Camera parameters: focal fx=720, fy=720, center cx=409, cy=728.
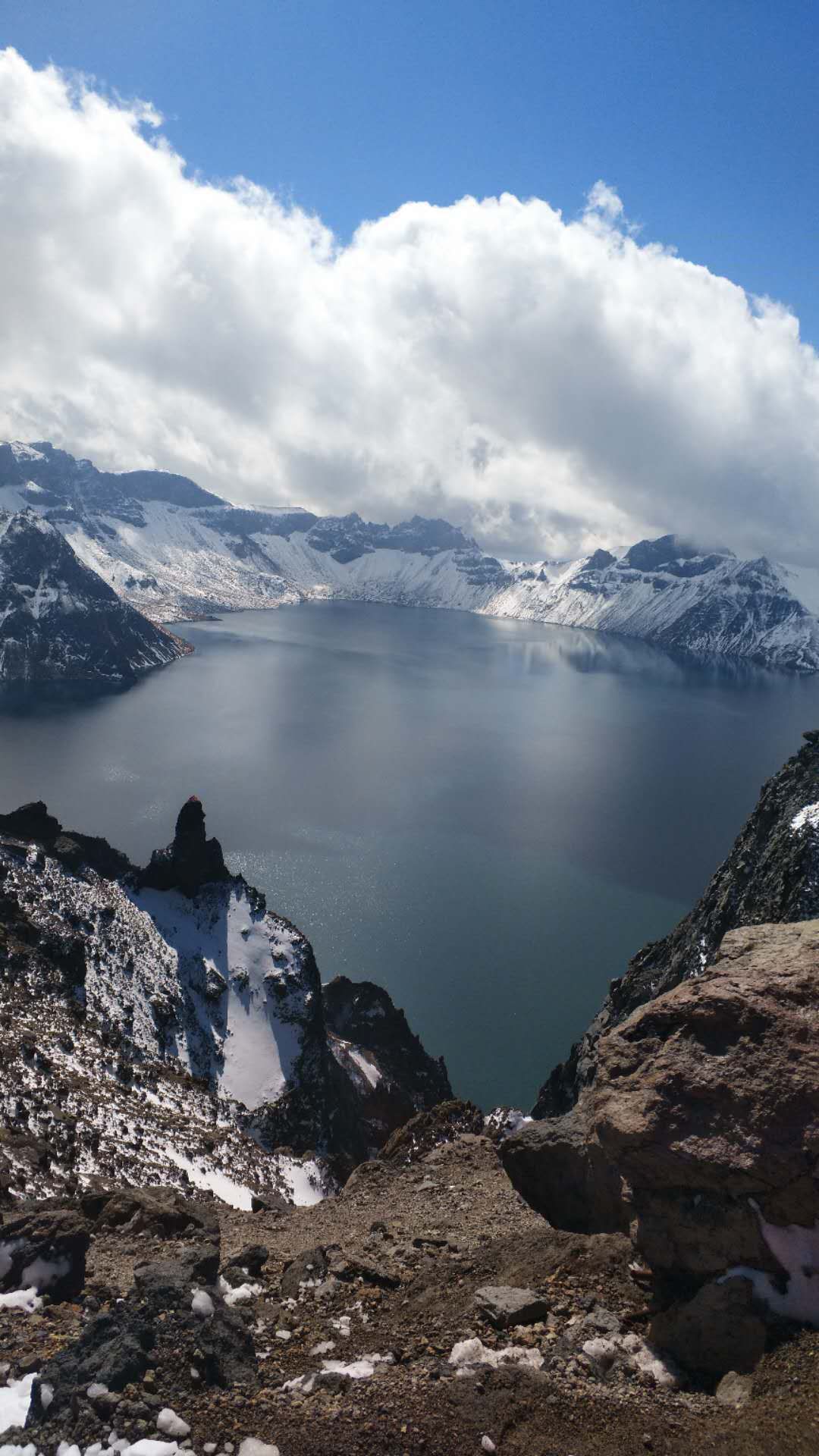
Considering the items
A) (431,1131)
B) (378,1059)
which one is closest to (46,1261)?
(431,1131)

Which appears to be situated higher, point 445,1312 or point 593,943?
point 445,1312

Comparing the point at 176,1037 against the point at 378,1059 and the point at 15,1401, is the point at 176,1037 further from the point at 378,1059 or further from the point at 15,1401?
the point at 15,1401

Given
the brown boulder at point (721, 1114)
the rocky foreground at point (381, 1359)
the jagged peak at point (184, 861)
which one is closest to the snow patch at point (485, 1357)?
the rocky foreground at point (381, 1359)

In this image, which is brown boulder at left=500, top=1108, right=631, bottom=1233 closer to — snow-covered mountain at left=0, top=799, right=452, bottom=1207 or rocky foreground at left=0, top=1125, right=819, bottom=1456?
rocky foreground at left=0, top=1125, right=819, bottom=1456

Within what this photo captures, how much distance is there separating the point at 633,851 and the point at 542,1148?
3851 inches

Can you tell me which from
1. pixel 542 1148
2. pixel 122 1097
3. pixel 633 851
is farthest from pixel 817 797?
pixel 633 851

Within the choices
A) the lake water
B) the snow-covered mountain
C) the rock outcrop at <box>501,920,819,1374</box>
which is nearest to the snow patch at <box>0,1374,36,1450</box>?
the rock outcrop at <box>501,920,819,1374</box>

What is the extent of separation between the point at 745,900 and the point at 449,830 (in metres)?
81.0

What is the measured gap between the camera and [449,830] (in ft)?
384

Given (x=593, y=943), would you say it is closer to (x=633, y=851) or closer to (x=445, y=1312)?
(x=633, y=851)

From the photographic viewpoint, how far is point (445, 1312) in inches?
498

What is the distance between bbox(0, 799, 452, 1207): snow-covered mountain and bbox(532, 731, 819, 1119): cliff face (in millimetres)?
16534

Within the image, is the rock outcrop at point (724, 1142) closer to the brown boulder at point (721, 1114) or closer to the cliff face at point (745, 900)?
the brown boulder at point (721, 1114)

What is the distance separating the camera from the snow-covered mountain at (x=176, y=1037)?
31.9 m
